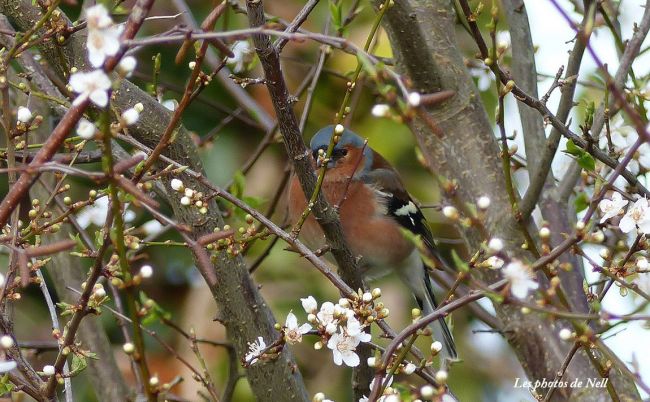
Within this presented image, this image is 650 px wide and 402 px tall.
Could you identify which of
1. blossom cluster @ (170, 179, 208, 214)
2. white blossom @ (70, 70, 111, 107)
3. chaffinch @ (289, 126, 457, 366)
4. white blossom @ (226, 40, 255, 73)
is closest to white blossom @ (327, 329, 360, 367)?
blossom cluster @ (170, 179, 208, 214)

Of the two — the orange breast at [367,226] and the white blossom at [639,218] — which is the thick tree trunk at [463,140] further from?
the white blossom at [639,218]

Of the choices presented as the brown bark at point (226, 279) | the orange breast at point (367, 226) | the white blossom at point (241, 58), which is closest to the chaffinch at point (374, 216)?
the orange breast at point (367, 226)

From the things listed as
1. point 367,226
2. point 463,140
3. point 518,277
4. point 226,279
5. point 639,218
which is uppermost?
point 367,226

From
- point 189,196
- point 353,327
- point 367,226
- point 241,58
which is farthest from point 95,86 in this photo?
point 367,226

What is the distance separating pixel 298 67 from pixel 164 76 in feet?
3.35

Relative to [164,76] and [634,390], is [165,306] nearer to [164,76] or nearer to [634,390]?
[164,76]

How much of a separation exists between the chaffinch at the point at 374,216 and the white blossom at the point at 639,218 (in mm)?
2237

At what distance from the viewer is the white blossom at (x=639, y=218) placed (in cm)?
207

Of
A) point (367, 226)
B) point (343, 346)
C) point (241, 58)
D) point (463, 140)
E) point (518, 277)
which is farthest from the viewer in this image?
point (367, 226)

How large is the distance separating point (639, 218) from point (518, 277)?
2.26 feet

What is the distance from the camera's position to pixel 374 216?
4.60 metres

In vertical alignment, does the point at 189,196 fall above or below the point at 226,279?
below

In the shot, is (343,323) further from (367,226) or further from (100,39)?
(367,226)

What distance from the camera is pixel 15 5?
272 centimetres
